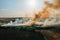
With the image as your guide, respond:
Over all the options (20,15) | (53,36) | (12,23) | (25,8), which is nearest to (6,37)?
(12,23)

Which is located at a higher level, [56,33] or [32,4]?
[32,4]

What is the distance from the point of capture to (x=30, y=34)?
182cm

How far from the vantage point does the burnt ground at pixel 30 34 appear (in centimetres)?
180

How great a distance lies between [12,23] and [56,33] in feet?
2.11

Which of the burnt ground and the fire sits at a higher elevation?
the fire

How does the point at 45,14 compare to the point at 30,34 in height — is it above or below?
above

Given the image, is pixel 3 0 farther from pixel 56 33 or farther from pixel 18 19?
pixel 56 33

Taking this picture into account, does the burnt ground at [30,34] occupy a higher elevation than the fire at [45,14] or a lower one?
lower

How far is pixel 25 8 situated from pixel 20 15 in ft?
0.41

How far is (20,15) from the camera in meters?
1.86

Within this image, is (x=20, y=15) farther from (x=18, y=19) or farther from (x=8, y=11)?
(x=8, y=11)

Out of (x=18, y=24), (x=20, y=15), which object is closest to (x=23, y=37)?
(x=18, y=24)

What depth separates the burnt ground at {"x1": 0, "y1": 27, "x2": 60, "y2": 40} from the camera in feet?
5.91

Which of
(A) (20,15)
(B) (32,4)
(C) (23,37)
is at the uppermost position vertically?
(B) (32,4)
